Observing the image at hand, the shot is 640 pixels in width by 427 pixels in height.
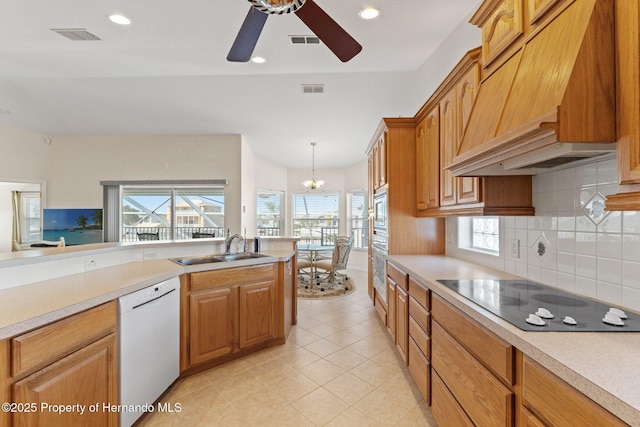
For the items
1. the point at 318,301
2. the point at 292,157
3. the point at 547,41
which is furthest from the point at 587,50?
the point at 292,157

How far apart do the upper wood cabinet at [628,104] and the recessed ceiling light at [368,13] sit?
155 centimetres

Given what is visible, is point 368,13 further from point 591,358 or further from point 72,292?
point 72,292

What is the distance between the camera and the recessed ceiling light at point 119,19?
86.4 inches

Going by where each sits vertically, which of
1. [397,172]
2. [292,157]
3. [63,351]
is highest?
[292,157]

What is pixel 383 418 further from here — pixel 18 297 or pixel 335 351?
pixel 18 297

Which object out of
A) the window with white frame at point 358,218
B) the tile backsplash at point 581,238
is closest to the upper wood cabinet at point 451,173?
the tile backsplash at point 581,238

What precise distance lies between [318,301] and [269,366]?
6.45 ft

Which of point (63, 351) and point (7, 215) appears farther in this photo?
point (7, 215)

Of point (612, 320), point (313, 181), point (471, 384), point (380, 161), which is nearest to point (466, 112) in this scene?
point (612, 320)

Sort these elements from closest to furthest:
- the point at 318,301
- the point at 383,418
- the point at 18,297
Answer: the point at 18,297 < the point at 383,418 < the point at 318,301

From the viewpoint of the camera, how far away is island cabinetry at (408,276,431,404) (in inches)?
70.4

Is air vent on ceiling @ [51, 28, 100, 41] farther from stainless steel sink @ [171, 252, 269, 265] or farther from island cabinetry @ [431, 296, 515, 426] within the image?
island cabinetry @ [431, 296, 515, 426]

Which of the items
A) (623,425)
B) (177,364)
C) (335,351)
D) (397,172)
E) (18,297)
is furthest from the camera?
(397,172)

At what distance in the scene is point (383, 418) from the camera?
A: 5.89 feet
